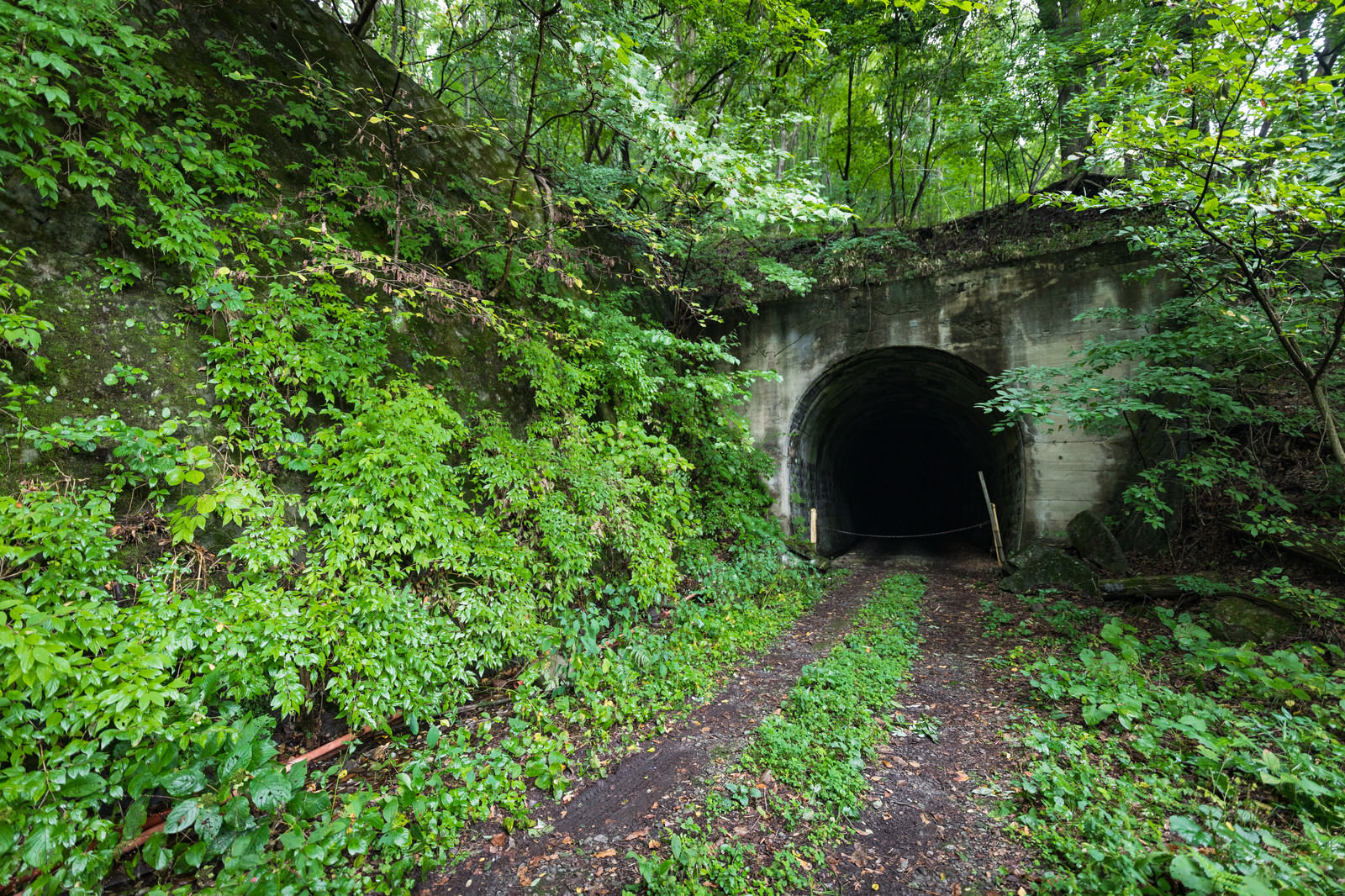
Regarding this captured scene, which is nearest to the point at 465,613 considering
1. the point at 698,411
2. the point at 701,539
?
the point at 701,539

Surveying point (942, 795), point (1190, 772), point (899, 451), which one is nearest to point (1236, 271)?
point (1190, 772)

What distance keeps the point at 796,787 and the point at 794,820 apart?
0.98ft

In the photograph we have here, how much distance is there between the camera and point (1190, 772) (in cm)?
302

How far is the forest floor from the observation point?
256 centimetres

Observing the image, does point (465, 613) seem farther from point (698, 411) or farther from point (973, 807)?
point (698, 411)

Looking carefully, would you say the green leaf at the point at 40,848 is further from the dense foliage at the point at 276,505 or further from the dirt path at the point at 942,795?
the dirt path at the point at 942,795

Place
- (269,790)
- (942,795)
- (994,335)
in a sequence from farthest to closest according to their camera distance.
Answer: (994,335) < (942,795) < (269,790)

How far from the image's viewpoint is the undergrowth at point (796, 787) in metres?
2.51

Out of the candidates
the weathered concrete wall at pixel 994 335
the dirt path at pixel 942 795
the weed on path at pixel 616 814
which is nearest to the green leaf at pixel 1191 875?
the dirt path at pixel 942 795

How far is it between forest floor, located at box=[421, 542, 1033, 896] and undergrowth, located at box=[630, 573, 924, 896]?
0.03 metres

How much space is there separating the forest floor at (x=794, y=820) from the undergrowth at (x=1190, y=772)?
27 centimetres

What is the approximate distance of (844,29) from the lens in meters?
9.30

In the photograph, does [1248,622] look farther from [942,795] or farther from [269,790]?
[269,790]

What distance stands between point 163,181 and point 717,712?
577cm
